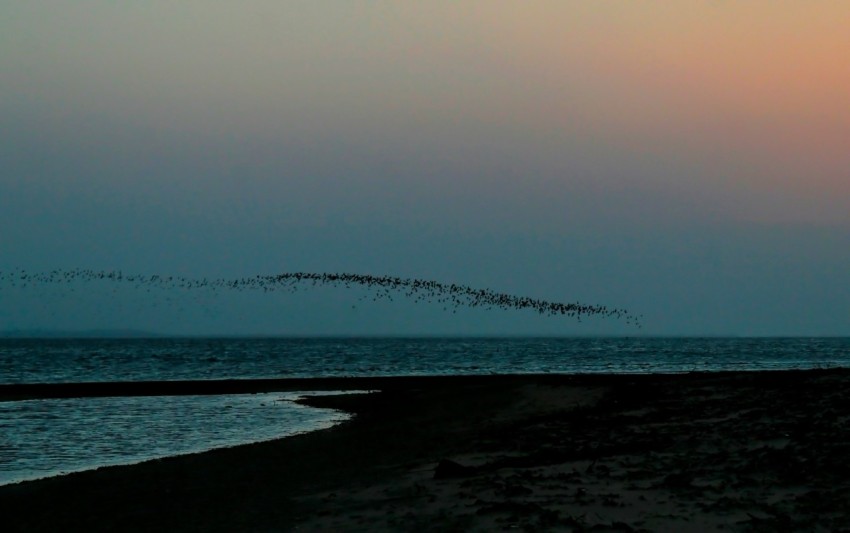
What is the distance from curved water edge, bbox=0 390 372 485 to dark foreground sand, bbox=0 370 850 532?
96.1 inches

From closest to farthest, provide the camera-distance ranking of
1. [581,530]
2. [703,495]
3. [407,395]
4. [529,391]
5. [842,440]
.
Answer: [581,530]
[703,495]
[842,440]
[529,391]
[407,395]

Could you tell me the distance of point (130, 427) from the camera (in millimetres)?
34500

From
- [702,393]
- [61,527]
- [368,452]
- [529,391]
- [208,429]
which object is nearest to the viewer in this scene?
[61,527]

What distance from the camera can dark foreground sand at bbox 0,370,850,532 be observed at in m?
13.5

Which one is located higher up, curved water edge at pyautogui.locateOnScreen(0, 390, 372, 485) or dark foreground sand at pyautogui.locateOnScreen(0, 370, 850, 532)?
dark foreground sand at pyautogui.locateOnScreen(0, 370, 850, 532)

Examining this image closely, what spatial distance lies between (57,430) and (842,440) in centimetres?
2738

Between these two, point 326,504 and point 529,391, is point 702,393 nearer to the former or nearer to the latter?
point 529,391

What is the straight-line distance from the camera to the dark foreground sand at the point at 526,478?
13461 millimetres

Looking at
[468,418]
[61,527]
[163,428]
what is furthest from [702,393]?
[61,527]

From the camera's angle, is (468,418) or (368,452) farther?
(468,418)

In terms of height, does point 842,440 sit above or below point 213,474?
above

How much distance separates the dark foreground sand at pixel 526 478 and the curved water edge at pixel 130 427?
2441 millimetres

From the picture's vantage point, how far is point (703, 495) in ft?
45.9

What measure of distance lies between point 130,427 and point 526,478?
22469 mm
